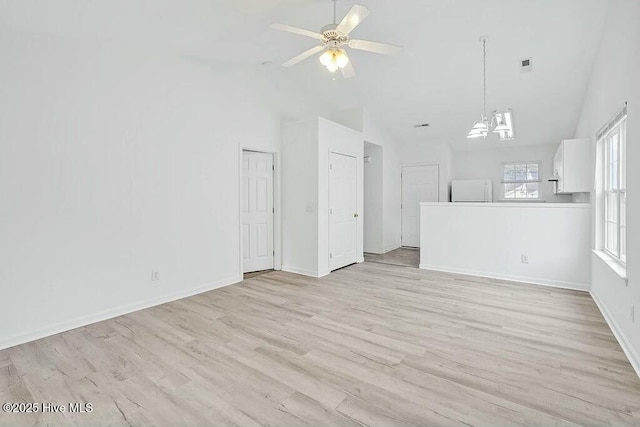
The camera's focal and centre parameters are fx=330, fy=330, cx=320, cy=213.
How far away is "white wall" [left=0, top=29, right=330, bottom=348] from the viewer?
9.44 ft

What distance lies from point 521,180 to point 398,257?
355cm

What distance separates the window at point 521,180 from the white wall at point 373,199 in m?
3.06

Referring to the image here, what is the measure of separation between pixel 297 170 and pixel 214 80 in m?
1.78

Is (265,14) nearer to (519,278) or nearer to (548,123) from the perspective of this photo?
(519,278)

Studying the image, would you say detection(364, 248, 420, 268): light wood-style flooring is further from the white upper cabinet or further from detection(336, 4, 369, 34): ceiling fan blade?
detection(336, 4, 369, 34): ceiling fan blade

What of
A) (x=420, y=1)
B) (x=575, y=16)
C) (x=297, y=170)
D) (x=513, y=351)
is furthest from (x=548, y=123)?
(x=513, y=351)

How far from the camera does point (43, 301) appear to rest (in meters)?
3.03

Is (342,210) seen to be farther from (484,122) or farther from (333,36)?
(333,36)

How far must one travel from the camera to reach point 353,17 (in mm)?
2639

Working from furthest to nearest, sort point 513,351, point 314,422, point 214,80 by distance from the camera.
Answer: point 214,80, point 513,351, point 314,422

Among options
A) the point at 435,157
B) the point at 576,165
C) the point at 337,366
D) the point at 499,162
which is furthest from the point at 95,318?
the point at 499,162

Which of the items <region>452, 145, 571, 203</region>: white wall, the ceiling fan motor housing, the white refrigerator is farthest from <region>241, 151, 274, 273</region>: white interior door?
<region>452, 145, 571, 203</region>: white wall

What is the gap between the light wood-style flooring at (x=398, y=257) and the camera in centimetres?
616

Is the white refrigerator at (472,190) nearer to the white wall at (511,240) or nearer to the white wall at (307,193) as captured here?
the white wall at (511,240)
